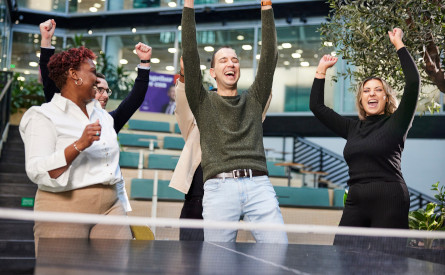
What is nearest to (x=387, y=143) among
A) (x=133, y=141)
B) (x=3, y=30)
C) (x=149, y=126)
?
(x=133, y=141)

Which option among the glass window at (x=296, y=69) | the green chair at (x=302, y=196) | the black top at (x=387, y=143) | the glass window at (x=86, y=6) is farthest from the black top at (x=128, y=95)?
the glass window at (x=86, y=6)

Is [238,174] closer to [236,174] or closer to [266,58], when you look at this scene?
[236,174]

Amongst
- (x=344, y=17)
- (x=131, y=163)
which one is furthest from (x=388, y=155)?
(x=131, y=163)

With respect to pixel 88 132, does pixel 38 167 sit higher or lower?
lower

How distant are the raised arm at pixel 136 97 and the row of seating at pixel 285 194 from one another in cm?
436

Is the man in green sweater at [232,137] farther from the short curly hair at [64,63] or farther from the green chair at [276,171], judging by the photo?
the green chair at [276,171]

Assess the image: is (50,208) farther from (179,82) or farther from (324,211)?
(324,211)

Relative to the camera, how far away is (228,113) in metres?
2.65

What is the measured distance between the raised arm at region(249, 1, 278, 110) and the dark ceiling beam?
11683 millimetres

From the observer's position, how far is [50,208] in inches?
89.5

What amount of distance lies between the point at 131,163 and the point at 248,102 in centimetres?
587

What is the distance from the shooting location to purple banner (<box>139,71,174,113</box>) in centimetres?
1286

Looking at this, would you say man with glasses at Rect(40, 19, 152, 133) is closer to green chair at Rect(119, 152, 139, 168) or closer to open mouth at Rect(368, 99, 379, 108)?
open mouth at Rect(368, 99, 379, 108)

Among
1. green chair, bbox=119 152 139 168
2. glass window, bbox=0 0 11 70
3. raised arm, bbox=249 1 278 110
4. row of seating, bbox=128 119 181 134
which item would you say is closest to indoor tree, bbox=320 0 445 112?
raised arm, bbox=249 1 278 110
